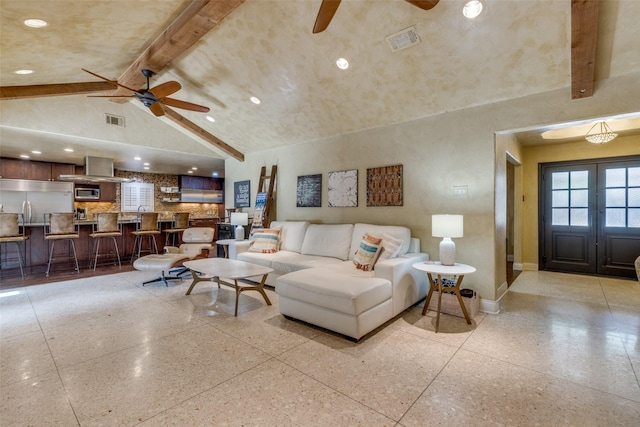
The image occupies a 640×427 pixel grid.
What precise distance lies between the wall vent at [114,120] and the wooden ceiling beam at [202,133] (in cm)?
89

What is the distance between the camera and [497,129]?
3.29 metres

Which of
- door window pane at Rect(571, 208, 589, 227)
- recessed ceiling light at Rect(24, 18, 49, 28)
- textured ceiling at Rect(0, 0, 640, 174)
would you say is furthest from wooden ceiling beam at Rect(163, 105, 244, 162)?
door window pane at Rect(571, 208, 589, 227)

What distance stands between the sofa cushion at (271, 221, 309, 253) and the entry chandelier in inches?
176

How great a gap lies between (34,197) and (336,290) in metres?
8.34

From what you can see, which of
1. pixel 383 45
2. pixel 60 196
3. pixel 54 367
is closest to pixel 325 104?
pixel 383 45

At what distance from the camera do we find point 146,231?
657 cm

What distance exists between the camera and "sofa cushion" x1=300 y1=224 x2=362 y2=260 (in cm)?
433

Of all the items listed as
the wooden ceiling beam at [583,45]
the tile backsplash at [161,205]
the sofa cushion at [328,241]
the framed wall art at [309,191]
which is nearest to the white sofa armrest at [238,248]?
the sofa cushion at [328,241]

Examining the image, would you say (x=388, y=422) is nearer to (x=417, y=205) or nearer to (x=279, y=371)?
(x=279, y=371)

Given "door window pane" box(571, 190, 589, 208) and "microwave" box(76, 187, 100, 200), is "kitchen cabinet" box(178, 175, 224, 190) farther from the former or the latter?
"door window pane" box(571, 190, 589, 208)

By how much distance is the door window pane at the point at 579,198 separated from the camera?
16.8 feet

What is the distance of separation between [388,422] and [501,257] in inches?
120

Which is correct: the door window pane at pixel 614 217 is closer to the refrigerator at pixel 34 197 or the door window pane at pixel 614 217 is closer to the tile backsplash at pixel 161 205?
the tile backsplash at pixel 161 205

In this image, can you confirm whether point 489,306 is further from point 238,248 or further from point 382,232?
point 238,248
